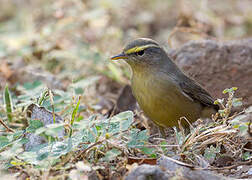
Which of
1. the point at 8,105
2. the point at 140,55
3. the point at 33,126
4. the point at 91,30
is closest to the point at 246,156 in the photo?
the point at 140,55

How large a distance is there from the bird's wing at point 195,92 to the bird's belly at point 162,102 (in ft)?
0.50

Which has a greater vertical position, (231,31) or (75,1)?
(75,1)

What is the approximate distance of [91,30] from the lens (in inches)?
357

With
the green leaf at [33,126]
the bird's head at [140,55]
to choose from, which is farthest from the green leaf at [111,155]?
the bird's head at [140,55]

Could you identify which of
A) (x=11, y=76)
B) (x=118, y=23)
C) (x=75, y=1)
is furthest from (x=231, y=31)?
(x=11, y=76)

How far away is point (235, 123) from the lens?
361 cm

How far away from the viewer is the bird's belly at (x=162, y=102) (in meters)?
4.76

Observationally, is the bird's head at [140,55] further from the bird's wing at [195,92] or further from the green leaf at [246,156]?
the green leaf at [246,156]

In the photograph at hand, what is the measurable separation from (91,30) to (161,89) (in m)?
4.57

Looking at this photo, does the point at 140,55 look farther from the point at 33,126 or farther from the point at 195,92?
the point at 33,126

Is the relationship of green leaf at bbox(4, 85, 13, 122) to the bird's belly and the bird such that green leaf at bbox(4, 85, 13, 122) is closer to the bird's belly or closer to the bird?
the bird

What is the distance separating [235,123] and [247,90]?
2046 millimetres

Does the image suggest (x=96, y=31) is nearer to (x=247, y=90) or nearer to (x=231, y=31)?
(x=231, y=31)

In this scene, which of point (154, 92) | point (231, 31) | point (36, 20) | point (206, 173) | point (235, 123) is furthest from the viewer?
point (36, 20)
